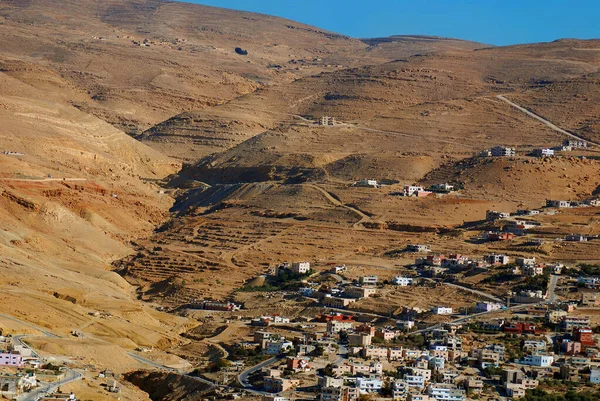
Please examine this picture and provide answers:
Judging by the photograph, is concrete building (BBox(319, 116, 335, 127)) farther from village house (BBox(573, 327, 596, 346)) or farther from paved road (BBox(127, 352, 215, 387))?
village house (BBox(573, 327, 596, 346))

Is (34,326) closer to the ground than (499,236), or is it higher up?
closer to the ground

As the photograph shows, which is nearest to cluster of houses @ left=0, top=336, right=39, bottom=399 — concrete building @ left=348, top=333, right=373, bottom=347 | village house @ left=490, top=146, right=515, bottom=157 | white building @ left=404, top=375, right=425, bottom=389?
white building @ left=404, top=375, right=425, bottom=389

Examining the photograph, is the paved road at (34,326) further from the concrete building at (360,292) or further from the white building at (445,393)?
the white building at (445,393)

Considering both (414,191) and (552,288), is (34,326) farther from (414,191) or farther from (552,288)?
(414,191)

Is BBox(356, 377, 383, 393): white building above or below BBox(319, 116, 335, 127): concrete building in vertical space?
below

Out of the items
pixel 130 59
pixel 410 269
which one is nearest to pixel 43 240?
pixel 410 269

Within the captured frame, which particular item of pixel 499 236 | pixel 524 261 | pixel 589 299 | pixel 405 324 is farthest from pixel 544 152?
pixel 405 324
